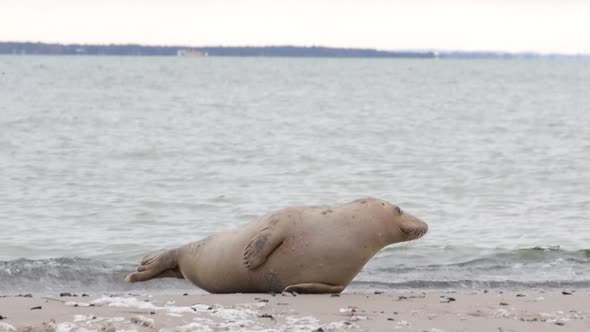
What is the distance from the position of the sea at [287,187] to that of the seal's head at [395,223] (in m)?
1.09

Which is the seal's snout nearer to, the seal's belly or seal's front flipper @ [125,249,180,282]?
the seal's belly

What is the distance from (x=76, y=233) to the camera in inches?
453

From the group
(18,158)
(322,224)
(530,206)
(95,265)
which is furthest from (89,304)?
(18,158)

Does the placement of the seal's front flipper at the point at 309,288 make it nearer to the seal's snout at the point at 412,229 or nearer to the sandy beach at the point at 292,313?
the sandy beach at the point at 292,313

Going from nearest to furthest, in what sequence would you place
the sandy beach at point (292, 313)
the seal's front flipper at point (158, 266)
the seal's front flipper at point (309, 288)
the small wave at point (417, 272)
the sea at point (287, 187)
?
the sandy beach at point (292, 313)
the seal's front flipper at point (309, 288)
the seal's front flipper at point (158, 266)
the small wave at point (417, 272)
the sea at point (287, 187)

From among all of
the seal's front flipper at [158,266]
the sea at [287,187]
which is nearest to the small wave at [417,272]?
the sea at [287,187]

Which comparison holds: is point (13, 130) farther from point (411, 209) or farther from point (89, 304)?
point (89, 304)

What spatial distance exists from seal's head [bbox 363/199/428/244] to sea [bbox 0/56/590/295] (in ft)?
3.56

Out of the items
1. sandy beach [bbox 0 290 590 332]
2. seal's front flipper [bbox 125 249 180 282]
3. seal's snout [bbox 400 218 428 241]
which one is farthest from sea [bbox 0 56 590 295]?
sandy beach [bbox 0 290 590 332]

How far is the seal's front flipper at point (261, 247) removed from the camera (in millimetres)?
7230

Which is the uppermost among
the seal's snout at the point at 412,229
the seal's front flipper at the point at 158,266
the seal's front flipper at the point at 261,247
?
the seal's snout at the point at 412,229

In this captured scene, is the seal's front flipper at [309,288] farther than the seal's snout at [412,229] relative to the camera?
No

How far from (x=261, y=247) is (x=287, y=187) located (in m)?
8.32

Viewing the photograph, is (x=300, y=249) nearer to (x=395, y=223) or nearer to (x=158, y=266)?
(x=395, y=223)
